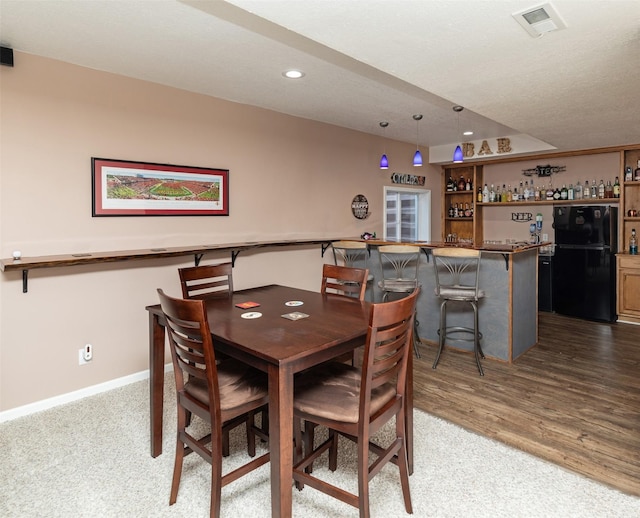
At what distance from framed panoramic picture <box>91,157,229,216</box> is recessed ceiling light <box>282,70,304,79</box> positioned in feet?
3.67

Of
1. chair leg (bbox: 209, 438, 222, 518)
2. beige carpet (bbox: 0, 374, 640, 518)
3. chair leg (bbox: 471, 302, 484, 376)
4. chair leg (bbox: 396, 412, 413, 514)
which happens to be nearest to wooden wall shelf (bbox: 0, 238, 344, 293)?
beige carpet (bbox: 0, 374, 640, 518)

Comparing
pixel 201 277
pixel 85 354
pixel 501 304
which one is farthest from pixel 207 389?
pixel 501 304

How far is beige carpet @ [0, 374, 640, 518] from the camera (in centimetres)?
193

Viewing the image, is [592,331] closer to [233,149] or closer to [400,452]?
[400,452]

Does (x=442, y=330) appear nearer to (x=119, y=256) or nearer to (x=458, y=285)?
(x=458, y=285)

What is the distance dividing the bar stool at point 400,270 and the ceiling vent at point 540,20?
2286mm

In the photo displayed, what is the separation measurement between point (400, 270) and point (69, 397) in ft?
10.7

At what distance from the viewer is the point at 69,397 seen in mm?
3109

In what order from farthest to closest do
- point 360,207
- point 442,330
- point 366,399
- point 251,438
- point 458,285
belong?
1. point 360,207
2. point 458,285
3. point 442,330
4. point 251,438
5. point 366,399

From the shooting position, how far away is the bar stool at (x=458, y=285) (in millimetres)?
3688

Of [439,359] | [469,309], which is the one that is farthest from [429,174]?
[439,359]

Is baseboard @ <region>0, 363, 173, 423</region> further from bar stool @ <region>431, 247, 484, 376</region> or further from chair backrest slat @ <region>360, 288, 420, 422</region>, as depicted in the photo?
bar stool @ <region>431, 247, 484, 376</region>

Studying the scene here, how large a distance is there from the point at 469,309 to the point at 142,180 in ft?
10.8

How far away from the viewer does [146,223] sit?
347cm
